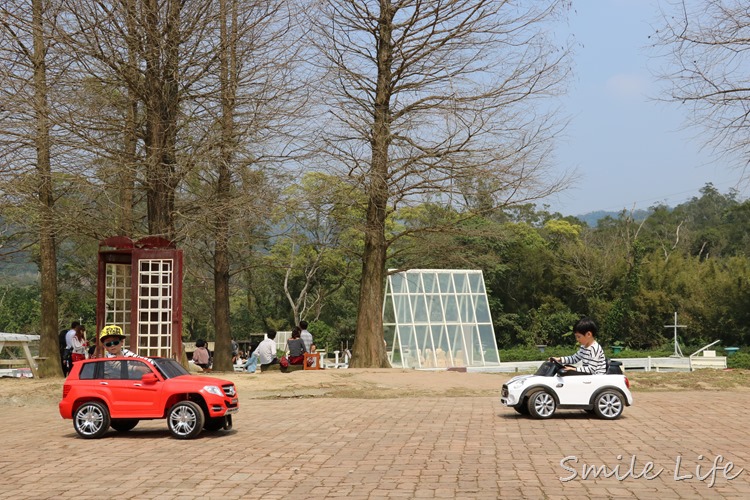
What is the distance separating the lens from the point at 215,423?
43.4 feet

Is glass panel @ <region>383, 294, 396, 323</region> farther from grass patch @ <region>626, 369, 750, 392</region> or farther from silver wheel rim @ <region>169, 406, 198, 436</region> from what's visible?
silver wheel rim @ <region>169, 406, 198, 436</region>

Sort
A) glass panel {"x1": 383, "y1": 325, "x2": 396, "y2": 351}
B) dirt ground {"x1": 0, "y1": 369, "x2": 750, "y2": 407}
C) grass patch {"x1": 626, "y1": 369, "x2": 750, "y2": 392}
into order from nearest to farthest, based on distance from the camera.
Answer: dirt ground {"x1": 0, "y1": 369, "x2": 750, "y2": 407} → grass patch {"x1": 626, "y1": 369, "x2": 750, "y2": 392} → glass panel {"x1": 383, "y1": 325, "x2": 396, "y2": 351}

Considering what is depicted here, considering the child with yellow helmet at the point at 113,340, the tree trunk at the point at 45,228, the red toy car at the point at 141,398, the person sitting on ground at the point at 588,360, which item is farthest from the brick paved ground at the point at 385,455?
the tree trunk at the point at 45,228

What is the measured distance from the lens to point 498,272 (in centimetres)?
6275

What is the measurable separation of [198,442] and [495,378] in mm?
13230

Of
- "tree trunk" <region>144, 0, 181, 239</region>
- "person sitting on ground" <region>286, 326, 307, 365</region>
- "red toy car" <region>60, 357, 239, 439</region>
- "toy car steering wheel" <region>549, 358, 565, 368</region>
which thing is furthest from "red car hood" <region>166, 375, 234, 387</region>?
"person sitting on ground" <region>286, 326, 307, 365</region>

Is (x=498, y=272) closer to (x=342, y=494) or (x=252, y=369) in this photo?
(x=252, y=369)

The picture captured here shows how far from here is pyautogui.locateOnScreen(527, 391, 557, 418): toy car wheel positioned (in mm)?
14391

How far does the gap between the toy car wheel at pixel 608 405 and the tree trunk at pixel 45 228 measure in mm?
14219

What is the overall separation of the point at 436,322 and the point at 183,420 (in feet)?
91.9

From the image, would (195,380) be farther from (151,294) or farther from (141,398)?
(151,294)

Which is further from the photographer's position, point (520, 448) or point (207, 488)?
point (520, 448)

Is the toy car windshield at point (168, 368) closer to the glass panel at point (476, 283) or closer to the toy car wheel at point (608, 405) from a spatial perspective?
the toy car wheel at point (608, 405)

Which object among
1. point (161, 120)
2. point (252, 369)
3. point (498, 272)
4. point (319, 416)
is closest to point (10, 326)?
point (498, 272)
